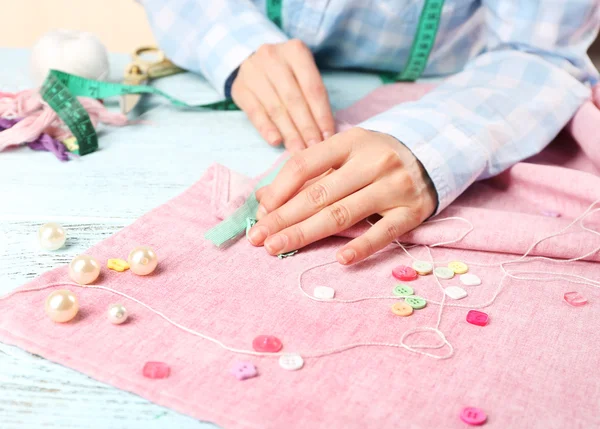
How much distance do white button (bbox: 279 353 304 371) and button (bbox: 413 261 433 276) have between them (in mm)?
229

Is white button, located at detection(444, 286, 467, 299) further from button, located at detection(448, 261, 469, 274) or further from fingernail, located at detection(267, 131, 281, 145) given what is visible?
fingernail, located at detection(267, 131, 281, 145)

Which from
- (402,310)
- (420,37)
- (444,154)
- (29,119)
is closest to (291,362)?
(402,310)

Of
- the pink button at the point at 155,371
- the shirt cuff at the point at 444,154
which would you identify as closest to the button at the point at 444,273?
the shirt cuff at the point at 444,154

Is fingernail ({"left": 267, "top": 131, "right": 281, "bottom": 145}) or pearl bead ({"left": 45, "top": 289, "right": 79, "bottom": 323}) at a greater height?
pearl bead ({"left": 45, "top": 289, "right": 79, "bottom": 323})

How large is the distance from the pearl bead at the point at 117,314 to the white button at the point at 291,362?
0.53 ft

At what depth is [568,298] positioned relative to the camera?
753 millimetres

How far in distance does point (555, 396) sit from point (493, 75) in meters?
0.71

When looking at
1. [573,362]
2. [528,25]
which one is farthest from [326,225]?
[528,25]

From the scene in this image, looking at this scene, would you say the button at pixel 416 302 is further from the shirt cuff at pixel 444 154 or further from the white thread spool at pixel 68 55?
the white thread spool at pixel 68 55

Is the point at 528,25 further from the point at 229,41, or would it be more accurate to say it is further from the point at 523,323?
the point at 523,323

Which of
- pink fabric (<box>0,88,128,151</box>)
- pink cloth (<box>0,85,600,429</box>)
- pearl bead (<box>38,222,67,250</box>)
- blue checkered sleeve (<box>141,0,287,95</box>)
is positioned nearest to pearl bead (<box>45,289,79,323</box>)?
pink cloth (<box>0,85,600,429</box>)

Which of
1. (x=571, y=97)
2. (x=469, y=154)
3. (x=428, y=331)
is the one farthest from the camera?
(x=571, y=97)

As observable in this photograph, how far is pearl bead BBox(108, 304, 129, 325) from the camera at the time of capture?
65 cm

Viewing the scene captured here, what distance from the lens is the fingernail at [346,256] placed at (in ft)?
2.57
